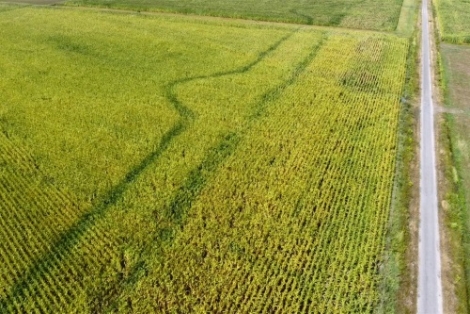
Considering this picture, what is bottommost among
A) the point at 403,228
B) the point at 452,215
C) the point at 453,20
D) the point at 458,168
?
the point at 403,228

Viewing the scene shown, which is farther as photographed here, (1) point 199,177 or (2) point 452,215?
(1) point 199,177

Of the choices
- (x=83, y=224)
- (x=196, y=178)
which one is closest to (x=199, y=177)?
(x=196, y=178)

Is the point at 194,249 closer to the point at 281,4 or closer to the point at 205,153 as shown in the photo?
the point at 205,153

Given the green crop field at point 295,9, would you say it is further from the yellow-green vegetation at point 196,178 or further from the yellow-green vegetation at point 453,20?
the yellow-green vegetation at point 196,178

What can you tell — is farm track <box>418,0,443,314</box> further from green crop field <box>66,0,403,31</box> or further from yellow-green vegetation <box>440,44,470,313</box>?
green crop field <box>66,0,403,31</box>

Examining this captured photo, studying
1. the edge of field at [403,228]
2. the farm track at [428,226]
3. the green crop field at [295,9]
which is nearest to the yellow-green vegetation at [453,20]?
the green crop field at [295,9]

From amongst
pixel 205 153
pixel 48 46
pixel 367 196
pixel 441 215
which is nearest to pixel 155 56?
pixel 48 46

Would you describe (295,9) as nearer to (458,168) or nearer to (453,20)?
(453,20)
